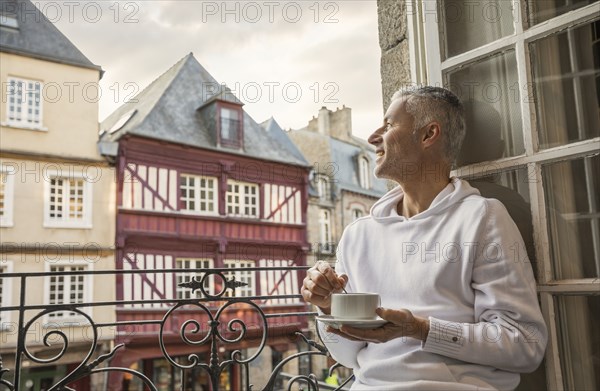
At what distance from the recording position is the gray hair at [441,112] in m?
1.12

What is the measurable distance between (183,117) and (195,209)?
7.41ft

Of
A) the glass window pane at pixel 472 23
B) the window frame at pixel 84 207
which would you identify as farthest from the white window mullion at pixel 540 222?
the window frame at pixel 84 207

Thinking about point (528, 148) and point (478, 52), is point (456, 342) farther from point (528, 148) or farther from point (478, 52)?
point (478, 52)

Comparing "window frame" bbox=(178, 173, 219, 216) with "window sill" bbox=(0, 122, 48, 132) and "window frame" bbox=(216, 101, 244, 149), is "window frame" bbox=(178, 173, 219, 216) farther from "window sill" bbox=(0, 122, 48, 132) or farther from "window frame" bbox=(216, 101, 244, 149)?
"window sill" bbox=(0, 122, 48, 132)

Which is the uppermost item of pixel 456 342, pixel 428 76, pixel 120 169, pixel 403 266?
pixel 120 169

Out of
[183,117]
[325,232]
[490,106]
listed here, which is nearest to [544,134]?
[490,106]

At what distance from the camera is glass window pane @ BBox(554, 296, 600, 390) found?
1.00m

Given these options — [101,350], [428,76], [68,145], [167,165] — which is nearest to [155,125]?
[167,165]

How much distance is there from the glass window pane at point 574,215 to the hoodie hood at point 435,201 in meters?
0.17

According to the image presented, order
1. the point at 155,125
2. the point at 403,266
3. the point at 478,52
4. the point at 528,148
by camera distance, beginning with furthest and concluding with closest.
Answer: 1. the point at 155,125
2. the point at 478,52
3. the point at 528,148
4. the point at 403,266

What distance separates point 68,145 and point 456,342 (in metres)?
11.4

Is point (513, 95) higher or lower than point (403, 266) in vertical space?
higher

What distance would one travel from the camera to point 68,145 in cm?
1100

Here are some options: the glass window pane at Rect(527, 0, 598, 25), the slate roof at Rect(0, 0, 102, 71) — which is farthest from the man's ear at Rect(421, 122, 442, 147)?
the slate roof at Rect(0, 0, 102, 71)
